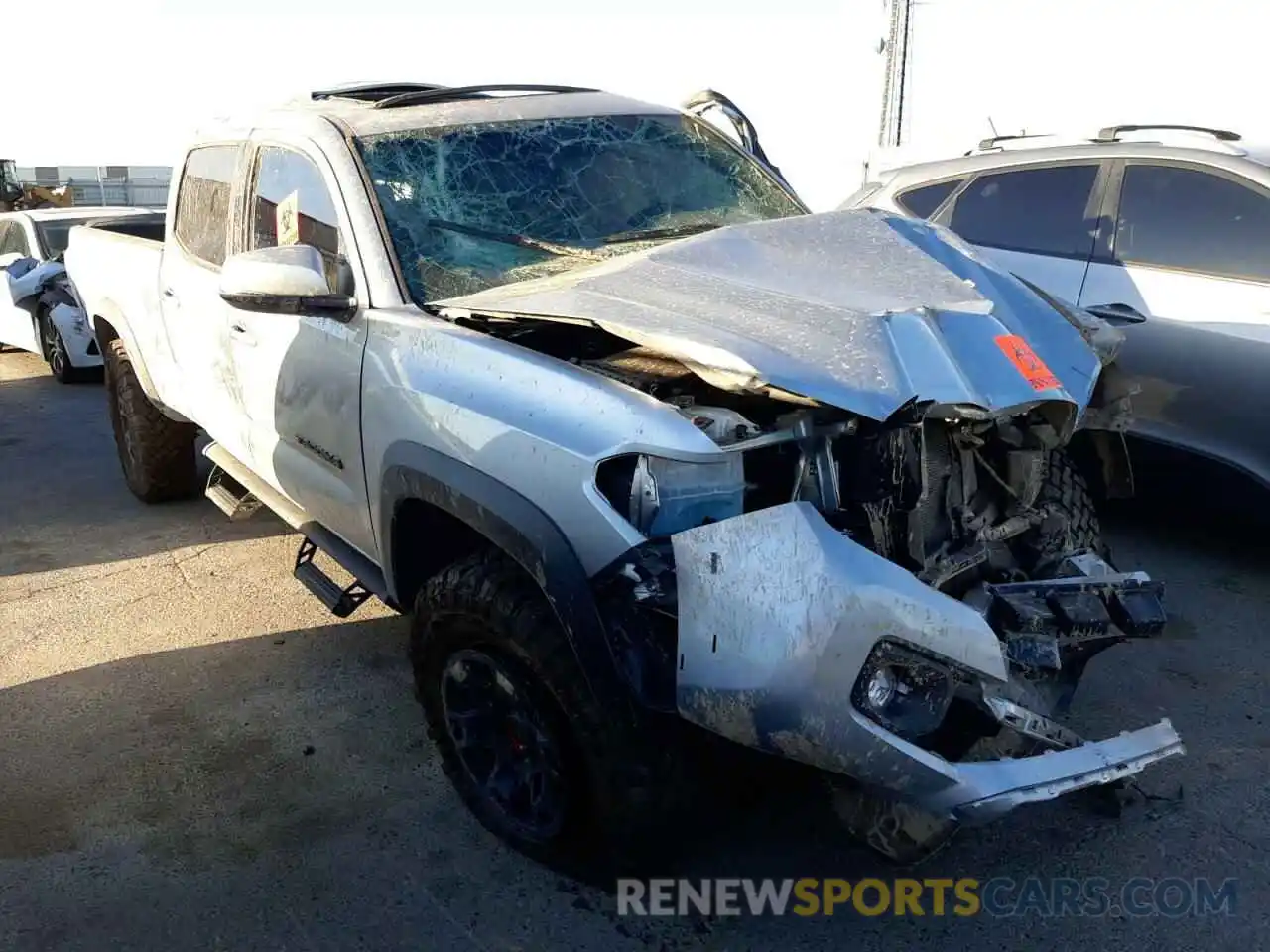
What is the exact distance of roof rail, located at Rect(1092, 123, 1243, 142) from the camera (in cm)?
489

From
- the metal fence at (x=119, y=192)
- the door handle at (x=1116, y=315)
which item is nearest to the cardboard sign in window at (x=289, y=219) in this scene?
the door handle at (x=1116, y=315)

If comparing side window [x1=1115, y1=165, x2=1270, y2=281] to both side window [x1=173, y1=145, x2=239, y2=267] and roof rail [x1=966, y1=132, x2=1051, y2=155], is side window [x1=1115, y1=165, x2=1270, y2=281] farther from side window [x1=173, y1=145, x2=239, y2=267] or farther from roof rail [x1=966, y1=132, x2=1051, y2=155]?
side window [x1=173, y1=145, x2=239, y2=267]

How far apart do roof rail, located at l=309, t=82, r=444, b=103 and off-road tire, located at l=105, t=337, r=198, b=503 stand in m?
1.99

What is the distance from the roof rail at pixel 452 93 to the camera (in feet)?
11.9

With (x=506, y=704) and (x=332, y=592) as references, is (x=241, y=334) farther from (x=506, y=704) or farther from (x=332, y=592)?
(x=506, y=704)

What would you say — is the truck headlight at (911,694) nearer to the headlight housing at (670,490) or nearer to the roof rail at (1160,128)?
the headlight housing at (670,490)

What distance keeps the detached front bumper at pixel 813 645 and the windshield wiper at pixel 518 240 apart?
1.50 meters

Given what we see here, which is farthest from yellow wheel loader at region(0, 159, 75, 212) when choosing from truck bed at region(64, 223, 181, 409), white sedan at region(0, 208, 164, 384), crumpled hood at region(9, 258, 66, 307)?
truck bed at region(64, 223, 181, 409)

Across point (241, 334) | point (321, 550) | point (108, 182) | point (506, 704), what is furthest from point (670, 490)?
point (108, 182)

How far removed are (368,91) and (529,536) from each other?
2.58m

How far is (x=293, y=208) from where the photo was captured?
3.55 m

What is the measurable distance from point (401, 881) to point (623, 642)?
3.56ft

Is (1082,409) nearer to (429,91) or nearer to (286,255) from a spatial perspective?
(286,255)

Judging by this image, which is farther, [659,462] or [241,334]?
[241,334]
